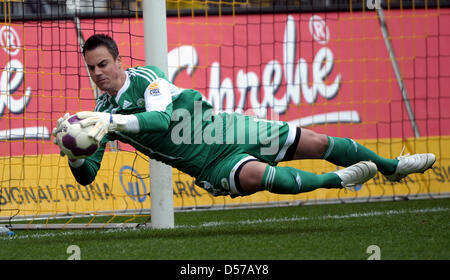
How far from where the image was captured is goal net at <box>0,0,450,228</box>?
24.2ft

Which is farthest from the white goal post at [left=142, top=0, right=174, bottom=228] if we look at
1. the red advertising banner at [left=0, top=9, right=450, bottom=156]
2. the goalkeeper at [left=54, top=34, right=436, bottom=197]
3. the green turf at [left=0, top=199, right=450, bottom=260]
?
the red advertising banner at [left=0, top=9, right=450, bottom=156]

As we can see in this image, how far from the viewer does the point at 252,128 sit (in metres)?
4.91

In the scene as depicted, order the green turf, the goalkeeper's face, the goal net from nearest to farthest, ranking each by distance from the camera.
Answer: the green turf < the goalkeeper's face < the goal net

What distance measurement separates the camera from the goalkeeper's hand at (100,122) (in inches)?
166

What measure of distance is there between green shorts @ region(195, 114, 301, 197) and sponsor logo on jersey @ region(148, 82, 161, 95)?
1.88 ft

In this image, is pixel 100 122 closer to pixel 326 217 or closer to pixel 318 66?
pixel 326 217

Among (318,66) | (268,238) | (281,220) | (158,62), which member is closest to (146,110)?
(158,62)

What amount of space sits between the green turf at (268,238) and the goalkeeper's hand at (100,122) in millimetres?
715

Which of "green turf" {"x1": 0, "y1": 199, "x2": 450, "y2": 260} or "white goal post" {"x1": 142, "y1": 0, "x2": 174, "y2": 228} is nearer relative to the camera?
"green turf" {"x1": 0, "y1": 199, "x2": 450, "y2": 260}

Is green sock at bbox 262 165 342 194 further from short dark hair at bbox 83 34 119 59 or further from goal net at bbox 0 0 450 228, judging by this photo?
goal net at bbox 0 0 450 228

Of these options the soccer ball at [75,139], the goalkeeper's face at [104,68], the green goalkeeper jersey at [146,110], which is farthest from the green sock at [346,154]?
the soccer ball at [75,139]

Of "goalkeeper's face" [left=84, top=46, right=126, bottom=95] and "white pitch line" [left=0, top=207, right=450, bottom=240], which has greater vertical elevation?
"goalkeeper's face" [left=84, top=46, right=126, bottom=95]

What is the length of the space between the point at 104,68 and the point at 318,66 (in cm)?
434

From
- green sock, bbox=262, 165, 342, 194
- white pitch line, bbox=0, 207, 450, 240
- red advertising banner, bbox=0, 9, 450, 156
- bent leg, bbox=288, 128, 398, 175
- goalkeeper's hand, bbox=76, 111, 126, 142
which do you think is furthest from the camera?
red advertising banner, bbox=0, 9, 450, 156
